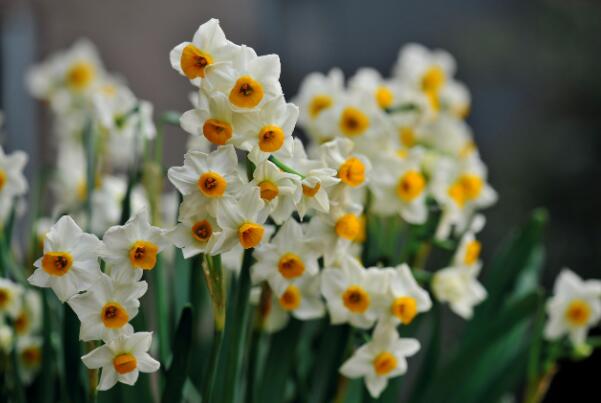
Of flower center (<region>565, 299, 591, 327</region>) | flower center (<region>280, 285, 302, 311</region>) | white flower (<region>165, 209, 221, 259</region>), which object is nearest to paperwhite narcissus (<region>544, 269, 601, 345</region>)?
flower center (<region>565, 299, 591, 327</region>)

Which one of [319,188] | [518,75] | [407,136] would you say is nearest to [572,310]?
[407,136]

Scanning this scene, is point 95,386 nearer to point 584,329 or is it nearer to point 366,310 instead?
point 366,310

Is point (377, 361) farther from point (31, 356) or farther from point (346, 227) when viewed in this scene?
point (31, 356)

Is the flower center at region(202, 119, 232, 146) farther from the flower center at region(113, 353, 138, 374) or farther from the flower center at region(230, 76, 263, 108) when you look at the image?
the flower center at region(113, 353, 138, 374)

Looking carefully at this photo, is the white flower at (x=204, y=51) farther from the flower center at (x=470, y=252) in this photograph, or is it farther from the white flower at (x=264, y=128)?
the flower center at (x=470, y=252)

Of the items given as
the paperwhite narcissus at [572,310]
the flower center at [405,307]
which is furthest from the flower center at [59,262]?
the paperwhite narcissus at [572,310]

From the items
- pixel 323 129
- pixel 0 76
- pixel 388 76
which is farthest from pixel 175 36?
pixel 323 129
